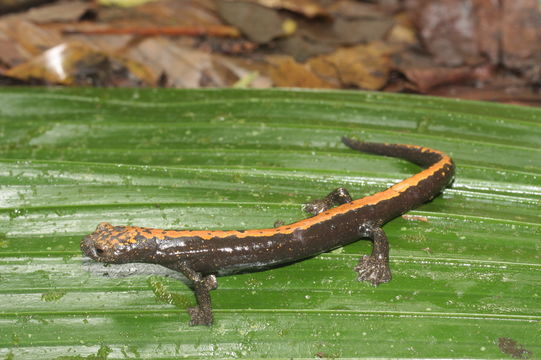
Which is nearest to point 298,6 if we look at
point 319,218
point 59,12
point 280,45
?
point 280,45

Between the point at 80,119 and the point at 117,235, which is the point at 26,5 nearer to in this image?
the point at 80,119

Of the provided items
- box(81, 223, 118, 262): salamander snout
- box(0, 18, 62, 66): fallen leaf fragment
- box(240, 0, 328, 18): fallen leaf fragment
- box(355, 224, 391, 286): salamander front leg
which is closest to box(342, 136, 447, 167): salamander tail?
box(355, 224, 391, 286): salamander front leg

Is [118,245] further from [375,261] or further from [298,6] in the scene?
[298,6]

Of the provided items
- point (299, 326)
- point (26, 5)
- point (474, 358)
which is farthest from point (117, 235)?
point (26, 5)

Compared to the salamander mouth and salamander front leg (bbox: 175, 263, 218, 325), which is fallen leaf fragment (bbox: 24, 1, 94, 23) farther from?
salamander front leg (bbox: 175, 263, 218, 325)

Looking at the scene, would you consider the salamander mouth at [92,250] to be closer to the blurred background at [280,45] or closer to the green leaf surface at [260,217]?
the green leaf surface at [260,217]

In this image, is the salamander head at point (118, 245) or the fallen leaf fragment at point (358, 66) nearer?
the salamander head at point (118, 245)

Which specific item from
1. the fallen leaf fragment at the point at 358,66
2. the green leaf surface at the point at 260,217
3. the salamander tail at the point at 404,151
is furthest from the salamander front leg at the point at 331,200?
the fallen leaf fragment at the point at 358,66
